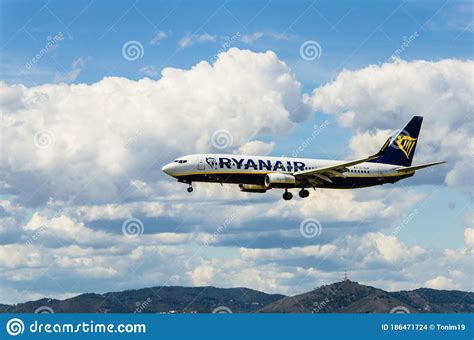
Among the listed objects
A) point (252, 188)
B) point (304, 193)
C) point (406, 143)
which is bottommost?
point (252, 188)

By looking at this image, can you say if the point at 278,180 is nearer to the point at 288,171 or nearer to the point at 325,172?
the point at 288,171

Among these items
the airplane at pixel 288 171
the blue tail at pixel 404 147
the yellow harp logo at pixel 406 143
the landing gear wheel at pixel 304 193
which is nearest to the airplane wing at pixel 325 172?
the airplane at pixel 288 171

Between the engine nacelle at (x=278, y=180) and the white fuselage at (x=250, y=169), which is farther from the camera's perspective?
the engine nacelle at (x=278, y=180)

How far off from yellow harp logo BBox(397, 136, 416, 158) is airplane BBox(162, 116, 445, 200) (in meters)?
2.07

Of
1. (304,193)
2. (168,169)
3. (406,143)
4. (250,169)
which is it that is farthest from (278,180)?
(406,143)

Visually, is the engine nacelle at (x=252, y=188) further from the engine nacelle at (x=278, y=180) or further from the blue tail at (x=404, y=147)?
the blue tail at (x=404, y=147)

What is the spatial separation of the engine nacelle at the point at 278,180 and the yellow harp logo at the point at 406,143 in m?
33.7

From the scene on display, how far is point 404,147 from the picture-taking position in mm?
149250

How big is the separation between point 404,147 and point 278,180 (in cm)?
3728

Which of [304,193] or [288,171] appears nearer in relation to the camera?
[288,171]

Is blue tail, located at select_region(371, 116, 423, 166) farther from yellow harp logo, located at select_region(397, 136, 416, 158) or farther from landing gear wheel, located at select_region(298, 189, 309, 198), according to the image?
landing gear wheel, located at select_region(298, 189, 309, 198)

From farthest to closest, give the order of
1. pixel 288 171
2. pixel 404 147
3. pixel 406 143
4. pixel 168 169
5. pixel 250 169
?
pixel 406 143 < pixel 404 147 < pixel 288 171 < pixel 250 169 < pixel 168 169

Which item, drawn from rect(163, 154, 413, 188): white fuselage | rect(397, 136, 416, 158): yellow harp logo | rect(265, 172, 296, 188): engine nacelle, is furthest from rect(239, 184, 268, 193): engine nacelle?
rect(397, 136, 416, 158): yellow harp logo

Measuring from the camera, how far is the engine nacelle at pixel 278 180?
120875 mm
